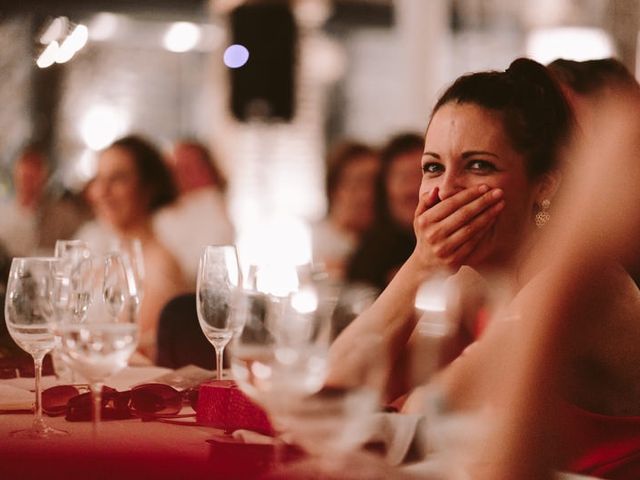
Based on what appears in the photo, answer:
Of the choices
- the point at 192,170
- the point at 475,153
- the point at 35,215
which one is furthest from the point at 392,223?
the point at 35,215

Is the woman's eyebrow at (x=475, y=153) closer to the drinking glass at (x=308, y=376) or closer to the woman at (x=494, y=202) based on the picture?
the woman at (x=494, y=202)

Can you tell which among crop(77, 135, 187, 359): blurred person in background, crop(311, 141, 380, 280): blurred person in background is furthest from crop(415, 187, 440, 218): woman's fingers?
crop(311, 141, 380, 280): blurred person in background

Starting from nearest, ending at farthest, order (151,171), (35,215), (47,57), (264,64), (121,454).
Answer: (121,454) < (151,171) < (35,215) < (47,57) < (264,64)

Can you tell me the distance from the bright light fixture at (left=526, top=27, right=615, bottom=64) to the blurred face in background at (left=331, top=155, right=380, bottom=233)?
4.41 ft

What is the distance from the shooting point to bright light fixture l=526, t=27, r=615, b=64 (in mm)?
5816

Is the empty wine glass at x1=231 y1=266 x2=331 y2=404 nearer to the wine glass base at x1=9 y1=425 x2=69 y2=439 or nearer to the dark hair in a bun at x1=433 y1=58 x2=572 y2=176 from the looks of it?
the wine glass base at x1=9 y1=425 x2=69 y2=439

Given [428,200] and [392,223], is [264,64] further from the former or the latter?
[428,200]

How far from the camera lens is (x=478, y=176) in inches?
73.1

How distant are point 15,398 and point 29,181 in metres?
6.04

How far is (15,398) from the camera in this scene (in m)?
1.75

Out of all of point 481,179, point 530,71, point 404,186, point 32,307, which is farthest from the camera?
point 404,186

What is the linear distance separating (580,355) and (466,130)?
1.52 ft

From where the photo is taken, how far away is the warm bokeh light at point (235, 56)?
927cm

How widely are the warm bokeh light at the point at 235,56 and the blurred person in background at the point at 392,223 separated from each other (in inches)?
204
